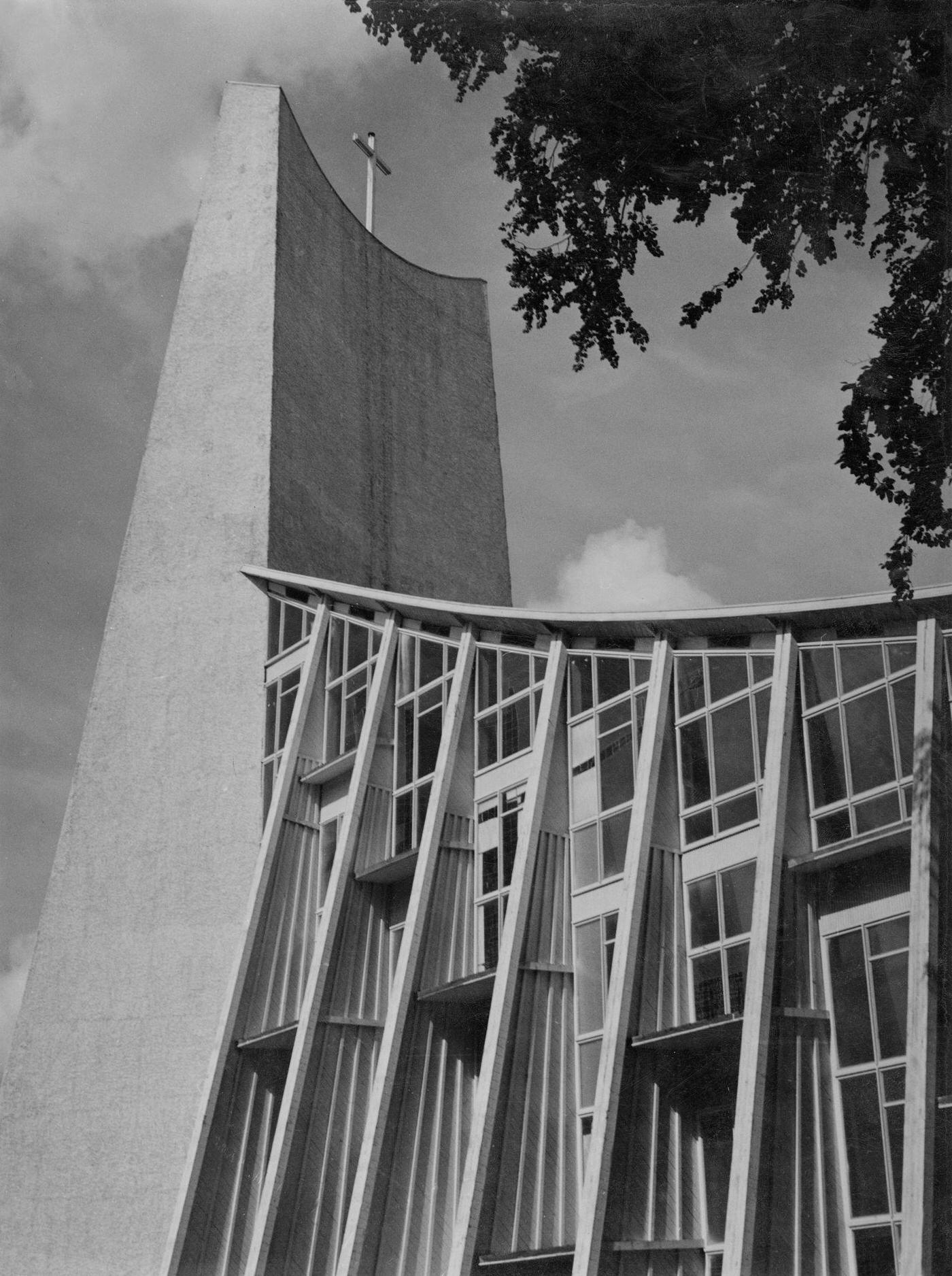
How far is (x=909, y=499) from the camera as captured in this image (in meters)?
11.2

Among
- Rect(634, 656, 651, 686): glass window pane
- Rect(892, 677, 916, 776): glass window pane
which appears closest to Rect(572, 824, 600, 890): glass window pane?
Rect(634, 656, 651, 686): glass window pane

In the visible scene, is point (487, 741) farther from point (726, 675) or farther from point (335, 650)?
point (726, 675)

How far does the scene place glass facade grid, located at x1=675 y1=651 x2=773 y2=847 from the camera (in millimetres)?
18641

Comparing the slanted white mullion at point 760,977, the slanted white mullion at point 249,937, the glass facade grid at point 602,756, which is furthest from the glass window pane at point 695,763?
the slanted white mullion at point 249,937

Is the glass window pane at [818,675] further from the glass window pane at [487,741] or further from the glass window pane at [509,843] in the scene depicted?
the glass window pane at [487,741]

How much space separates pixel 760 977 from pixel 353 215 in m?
24.0

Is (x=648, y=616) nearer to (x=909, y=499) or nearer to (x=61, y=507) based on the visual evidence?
(x=909, y=499)

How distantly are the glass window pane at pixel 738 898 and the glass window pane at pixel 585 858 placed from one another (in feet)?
7.83

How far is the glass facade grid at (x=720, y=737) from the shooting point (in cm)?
1864

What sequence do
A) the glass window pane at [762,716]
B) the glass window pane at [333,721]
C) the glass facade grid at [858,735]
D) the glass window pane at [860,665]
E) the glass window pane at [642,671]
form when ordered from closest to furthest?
the glass facade grid at [858,735] < the glass window pane at [860,665] < the glass window pane at [762,716] < the glass window pane at [642,671] < the glass window pane at [333,721]

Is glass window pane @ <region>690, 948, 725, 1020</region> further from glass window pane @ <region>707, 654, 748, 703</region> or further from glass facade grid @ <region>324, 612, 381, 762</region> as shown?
glass facade grid @ <region>324, 612, 381, 762</region>

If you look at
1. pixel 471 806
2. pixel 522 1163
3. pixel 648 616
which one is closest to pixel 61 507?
pixel 471 806

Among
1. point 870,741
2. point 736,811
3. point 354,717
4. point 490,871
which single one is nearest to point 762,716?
point 736,811

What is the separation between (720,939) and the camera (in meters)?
18.3
